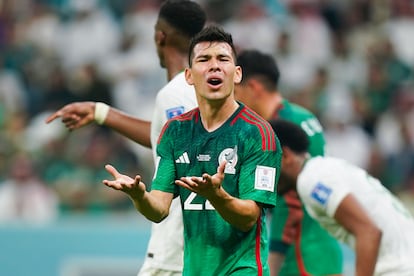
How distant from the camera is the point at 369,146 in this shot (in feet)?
41.5

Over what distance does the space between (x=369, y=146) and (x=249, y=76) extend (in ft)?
16.1

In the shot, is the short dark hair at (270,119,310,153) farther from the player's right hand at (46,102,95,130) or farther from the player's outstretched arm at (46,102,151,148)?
the player's right hand at (46,102,95,130)

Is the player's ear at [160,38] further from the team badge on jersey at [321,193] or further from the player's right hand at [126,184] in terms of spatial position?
the player's right hand at [126,184]

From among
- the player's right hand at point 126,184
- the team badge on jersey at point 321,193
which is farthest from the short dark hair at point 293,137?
the player's right hand at point 126,184

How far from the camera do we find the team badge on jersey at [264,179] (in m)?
5.28

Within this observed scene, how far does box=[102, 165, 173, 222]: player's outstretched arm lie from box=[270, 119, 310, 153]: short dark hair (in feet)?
6.17

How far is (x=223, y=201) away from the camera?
16.4ft

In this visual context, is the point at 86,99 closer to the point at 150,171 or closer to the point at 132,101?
the point at 132,101

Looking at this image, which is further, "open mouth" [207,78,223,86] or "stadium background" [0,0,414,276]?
"stadium background" [0,0,414,276]

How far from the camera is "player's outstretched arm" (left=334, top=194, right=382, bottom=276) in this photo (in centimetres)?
650

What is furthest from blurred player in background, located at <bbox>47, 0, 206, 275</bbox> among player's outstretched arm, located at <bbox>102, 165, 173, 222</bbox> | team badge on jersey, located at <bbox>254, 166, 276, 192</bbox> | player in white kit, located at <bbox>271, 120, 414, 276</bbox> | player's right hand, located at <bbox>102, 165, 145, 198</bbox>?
player's right hand, located at <bbox>102, 165, 145, 198</bbox>

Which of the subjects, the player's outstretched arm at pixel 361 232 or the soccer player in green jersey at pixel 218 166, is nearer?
the soccer player in green jersey at pixel 218 166

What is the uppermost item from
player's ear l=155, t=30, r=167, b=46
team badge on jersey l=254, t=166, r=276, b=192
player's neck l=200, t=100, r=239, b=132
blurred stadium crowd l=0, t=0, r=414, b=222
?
blurred stadium crowd l=0, t=0, r=414, b=222

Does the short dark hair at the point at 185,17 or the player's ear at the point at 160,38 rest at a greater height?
the short dark hair at the point at 185,17
